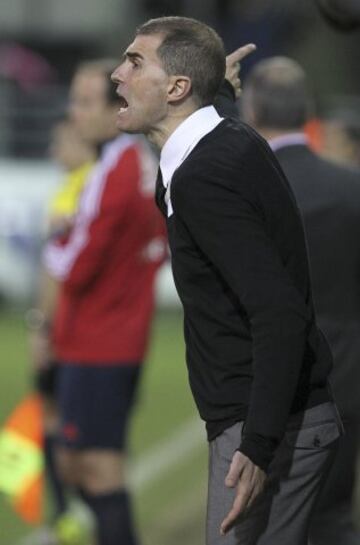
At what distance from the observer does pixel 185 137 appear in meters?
4.56

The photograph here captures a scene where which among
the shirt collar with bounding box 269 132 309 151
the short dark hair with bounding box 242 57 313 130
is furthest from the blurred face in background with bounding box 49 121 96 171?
the shirt collar with bounding box 269 132 309 151

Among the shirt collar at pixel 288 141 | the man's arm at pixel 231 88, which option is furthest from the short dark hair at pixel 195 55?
the shirt collar at pixel 288 141

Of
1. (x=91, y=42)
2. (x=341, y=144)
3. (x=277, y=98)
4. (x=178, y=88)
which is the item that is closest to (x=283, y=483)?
(x=178, y=88)

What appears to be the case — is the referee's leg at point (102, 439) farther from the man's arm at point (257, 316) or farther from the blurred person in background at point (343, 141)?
the man's arm at point (257, 316)

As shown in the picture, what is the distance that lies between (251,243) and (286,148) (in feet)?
7.00

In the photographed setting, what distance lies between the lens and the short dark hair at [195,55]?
460cm

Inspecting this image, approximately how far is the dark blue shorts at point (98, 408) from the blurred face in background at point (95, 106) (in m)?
1.03

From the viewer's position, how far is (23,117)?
2172 centimetres

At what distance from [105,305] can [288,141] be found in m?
1.49

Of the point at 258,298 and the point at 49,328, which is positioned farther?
the point at 49,328

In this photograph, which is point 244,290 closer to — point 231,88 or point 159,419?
point 231,88

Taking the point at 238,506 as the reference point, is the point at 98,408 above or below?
below

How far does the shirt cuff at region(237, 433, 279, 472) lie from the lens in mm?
4352

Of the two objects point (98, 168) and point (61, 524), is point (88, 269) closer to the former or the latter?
point (98, 168)
